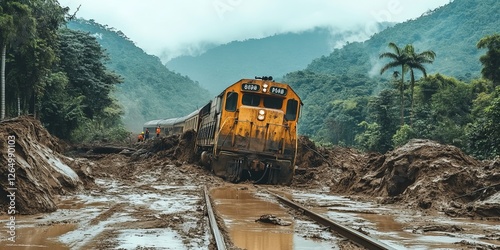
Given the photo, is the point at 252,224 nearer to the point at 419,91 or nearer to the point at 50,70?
the point at 50,70

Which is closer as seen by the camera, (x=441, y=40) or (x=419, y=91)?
(x=419, y=91)

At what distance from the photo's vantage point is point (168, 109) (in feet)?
457

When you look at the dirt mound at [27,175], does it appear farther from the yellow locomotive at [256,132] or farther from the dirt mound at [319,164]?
the dirt mound at [319,164]

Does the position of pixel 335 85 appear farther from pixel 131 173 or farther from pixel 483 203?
pixel 483 203

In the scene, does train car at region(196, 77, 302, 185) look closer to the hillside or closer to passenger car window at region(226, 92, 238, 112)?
passenger car window at region(226, 92, 238, 112)

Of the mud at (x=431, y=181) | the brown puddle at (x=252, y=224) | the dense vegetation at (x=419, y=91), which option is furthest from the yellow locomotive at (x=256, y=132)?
the dense vegetation at (x=419, y=91)

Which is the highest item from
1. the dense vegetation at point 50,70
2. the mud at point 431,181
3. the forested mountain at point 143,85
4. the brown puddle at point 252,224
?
the forested mountain at point 143,85

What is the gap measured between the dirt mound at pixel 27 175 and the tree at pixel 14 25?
12269 millimetres

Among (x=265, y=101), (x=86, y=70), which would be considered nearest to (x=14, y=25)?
(x=265, y=101)

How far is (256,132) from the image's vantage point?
740 inches

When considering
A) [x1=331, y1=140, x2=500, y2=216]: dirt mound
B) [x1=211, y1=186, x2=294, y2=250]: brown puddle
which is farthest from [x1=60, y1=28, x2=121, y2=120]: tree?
[x1=211, y1=186, x2=294, y2=250]: brown puddle

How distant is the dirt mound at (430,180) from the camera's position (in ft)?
36.8

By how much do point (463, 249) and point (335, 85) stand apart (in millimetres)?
91981

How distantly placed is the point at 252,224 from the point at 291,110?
11.5m
